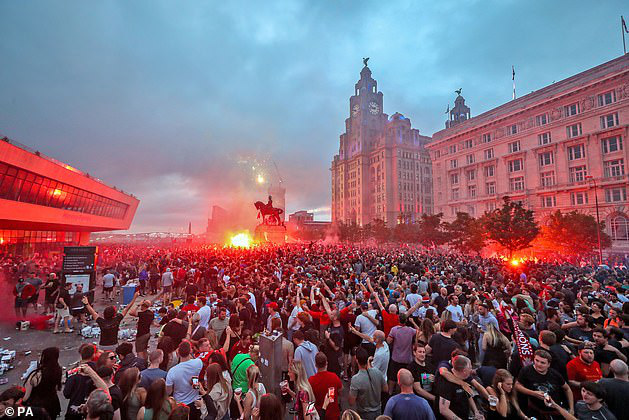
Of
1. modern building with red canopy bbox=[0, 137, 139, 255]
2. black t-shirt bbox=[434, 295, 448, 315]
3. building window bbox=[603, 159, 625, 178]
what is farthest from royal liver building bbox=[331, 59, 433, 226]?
black t-shirt bbox=[434, 295, 448, 315]

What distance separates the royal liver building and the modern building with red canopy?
78.2 meters

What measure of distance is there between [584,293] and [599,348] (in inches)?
255

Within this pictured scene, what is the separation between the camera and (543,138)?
5125 cm

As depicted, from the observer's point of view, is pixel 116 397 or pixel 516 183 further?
pixel 516 183

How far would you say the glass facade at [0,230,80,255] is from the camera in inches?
1147

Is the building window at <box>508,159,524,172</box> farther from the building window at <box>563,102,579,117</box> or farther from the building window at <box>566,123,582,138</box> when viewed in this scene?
the building window at <box>563,102,579,117</box>

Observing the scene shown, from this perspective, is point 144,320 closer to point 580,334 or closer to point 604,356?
point 604,356

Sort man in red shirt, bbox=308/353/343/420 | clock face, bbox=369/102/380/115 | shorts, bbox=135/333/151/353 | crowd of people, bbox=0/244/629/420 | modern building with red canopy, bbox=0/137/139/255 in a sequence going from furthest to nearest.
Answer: clock face, bbox=369/102/380/115 < modern building with red canopy, bbox=0/137/139/255 < shorts, bbox=135/333/151/353 < man in red shirt, bbox=308/353/343/420 < crowd of people, bbox=0/244/629/420

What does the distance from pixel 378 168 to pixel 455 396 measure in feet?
347

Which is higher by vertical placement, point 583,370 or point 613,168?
point 613,168

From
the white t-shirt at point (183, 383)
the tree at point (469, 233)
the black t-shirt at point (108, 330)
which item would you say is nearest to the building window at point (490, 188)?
the tree at point (469, 233)

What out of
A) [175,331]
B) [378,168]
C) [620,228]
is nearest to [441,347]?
[175,331]

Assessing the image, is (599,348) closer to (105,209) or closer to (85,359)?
(85,359)

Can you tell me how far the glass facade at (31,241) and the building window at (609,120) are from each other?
7771 cm
